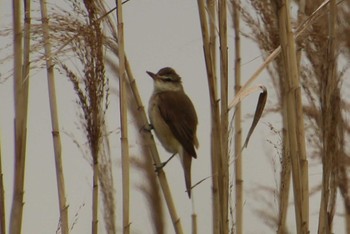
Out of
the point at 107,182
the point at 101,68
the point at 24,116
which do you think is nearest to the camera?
the point at 101,68

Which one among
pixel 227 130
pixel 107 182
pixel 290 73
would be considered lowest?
pixel 107 182

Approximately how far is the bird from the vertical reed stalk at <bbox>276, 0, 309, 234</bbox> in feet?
6.06

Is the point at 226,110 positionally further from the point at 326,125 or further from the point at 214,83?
the point at 326,125

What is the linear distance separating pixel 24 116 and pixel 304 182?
86cm

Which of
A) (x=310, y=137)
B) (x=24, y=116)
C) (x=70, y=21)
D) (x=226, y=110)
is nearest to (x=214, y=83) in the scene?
(x=226, y=110)

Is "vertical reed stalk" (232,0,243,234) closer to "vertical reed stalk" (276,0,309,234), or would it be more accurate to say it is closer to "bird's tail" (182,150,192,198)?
"bird's tail" (182,150,192,198)

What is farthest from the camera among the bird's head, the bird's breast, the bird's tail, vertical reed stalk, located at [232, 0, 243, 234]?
the bird's head

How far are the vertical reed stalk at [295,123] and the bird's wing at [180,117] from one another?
1919 mm

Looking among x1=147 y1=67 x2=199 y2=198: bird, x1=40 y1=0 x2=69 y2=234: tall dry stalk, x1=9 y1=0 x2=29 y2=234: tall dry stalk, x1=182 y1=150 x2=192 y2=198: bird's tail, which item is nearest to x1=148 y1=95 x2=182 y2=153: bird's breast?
x1=147 y1=67 x2=199 y2=198: bird

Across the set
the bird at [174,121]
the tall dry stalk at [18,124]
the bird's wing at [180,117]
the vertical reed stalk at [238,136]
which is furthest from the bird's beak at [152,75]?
the tall dry stalk at [18,124]

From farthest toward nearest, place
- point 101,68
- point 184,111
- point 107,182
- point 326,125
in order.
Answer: point 184,111 < point 107,182 < point 101,68 < point 326,125

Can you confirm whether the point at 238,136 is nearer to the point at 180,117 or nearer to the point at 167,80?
the point at 180,117

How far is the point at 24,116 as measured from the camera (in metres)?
2.47

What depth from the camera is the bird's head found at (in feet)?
15.2
